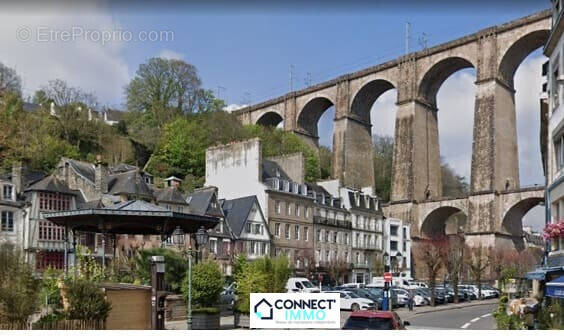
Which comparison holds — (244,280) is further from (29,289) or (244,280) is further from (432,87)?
(432,87)

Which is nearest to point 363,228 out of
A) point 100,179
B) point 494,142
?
point 494,142

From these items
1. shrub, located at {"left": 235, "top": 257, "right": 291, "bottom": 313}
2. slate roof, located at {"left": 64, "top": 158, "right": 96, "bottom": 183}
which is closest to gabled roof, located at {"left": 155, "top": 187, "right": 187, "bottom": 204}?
slate roof, located at {"left": 64, "top": 158, "right": 96, "bottom": 183}

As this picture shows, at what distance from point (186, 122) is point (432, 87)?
2735cm

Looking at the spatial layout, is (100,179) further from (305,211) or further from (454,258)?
(454,258)

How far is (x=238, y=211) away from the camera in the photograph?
52906 mm

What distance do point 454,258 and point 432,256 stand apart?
169cm

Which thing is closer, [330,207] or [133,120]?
[330,207]

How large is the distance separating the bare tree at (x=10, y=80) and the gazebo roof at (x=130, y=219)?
123ft

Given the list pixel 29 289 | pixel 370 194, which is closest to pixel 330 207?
pixel 370 194

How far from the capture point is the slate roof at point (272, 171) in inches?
2224

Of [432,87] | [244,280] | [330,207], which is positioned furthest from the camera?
[432,87]

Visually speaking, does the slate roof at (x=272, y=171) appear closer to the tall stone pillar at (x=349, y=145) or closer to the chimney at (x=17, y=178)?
the chimney at (x=17, y=178)

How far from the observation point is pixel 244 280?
2534 cm

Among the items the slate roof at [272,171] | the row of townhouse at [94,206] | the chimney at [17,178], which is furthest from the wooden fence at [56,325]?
the slate roof at [272,171]
